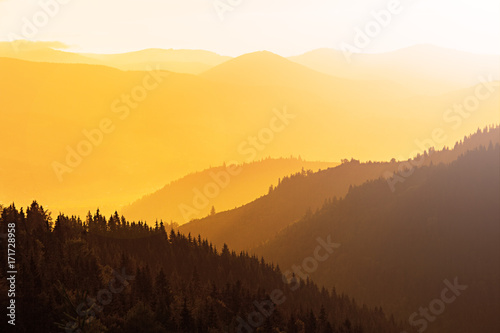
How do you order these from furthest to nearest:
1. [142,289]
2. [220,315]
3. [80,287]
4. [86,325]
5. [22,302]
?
[220,315] → [142,289] → [80,287] → [22,302] → [86,325]

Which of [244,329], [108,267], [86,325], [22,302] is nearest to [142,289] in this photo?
[108,267]

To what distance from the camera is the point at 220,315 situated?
196 meters

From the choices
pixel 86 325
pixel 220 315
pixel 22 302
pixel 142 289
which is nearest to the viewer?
pixel 86 325

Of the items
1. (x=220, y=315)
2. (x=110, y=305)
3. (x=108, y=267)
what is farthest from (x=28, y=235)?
(x=220, y=315)

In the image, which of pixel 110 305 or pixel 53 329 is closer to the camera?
pixel 53 329

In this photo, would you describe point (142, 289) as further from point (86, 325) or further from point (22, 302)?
point (86, 325)

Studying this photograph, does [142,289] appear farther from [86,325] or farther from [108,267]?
[86,325]

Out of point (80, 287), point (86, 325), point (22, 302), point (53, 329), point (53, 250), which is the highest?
point (53, 250)

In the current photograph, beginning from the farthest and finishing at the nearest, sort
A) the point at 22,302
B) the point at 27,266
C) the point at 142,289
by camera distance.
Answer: the point at 142,289, the point at 27,266, the point at 22,302

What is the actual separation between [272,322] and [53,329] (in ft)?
266

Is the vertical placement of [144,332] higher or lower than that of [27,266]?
lower

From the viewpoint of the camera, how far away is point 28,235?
193 m

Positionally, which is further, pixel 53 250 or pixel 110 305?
pixel 53 250

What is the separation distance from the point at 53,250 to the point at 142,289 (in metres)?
30.3
